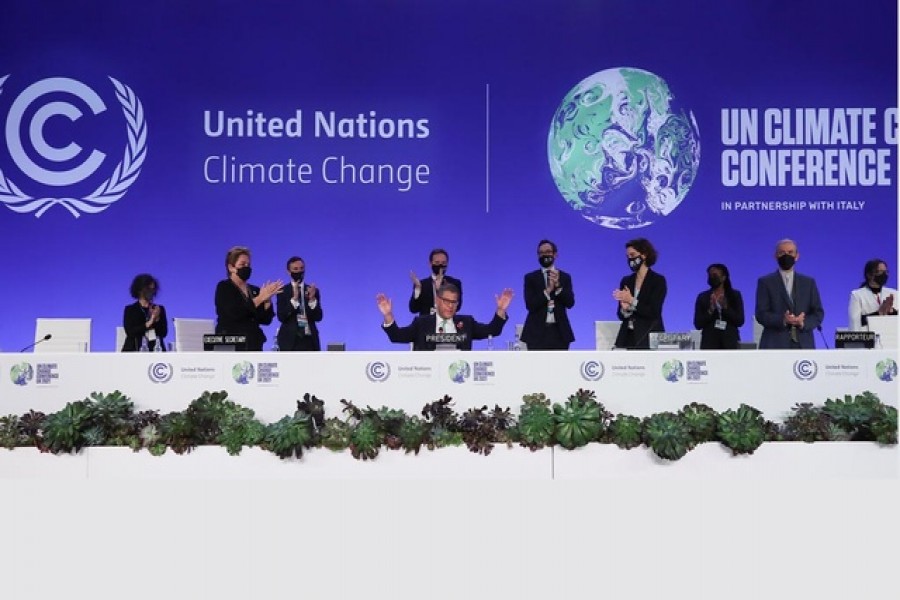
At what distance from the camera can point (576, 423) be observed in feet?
15.9

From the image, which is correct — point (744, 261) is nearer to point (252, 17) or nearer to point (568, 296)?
point (568, 296)

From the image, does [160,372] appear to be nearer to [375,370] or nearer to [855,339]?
[375,370]

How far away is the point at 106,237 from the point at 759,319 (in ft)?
17.4

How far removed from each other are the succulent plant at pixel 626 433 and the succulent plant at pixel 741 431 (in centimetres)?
37

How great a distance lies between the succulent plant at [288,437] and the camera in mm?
4844

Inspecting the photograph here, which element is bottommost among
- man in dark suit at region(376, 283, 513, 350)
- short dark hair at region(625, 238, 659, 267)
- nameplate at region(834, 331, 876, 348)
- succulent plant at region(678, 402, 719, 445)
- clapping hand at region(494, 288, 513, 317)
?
succulent plant at region(678, 402, 719, 445)

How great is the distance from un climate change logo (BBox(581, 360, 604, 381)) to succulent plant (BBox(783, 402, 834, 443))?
3.03 ft

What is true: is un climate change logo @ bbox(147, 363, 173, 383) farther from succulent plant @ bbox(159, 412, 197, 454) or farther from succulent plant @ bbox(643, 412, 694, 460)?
succulent plant @ bbox(643, 412, 694, 460)

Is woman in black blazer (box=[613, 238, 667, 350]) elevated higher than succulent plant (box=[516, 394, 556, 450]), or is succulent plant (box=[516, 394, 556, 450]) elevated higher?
woman in black blazer (box=[613, 238, 667, 350])

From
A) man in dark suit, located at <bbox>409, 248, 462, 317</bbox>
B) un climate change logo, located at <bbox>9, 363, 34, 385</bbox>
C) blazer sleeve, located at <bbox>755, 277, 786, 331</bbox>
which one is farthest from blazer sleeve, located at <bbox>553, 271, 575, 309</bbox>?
un climate change logo, located at <bbox>9, 363, 34, 385</bbox>

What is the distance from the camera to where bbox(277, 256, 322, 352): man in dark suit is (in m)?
7.06

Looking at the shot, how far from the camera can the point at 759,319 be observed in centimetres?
647

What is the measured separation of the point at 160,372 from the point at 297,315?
204cm

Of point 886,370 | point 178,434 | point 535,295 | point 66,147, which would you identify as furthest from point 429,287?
point 66,147
